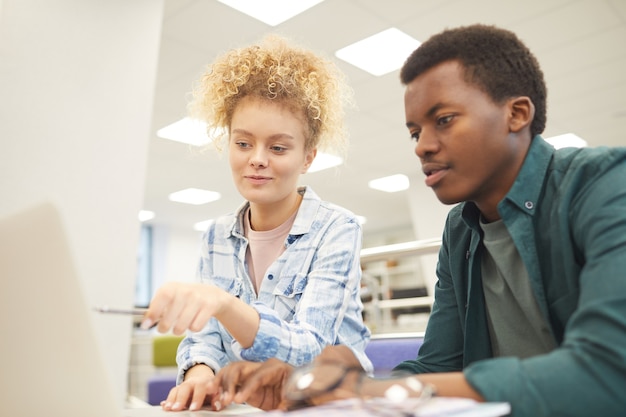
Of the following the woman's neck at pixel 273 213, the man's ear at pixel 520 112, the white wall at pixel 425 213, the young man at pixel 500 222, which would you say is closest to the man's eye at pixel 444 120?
the young man at pixel 500 222

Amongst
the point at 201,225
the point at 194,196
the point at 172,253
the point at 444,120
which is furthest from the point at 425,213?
the point at 444,120

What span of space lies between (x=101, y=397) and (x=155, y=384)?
3057 millimetres

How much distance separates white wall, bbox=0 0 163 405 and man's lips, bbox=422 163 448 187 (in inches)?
61.8

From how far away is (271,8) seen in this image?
307 cm

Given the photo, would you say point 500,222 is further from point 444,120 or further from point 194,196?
point 194,196

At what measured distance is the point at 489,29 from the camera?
86 centimetres

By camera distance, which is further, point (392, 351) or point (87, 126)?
point (87, 126)

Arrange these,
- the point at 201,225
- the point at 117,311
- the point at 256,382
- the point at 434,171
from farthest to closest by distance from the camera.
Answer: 1. the point at 201,225
2. the point at 434,171
3. the point at 256,382
4. the point at 117,311

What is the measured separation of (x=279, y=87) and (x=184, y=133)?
3920mm

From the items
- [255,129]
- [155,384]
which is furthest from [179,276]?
[255,129]

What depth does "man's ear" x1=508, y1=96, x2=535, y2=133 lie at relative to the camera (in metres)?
0.82

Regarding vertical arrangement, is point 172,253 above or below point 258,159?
above

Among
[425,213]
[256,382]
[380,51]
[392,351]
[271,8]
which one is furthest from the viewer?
[425,213]

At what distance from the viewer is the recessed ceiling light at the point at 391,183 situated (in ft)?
23.2
